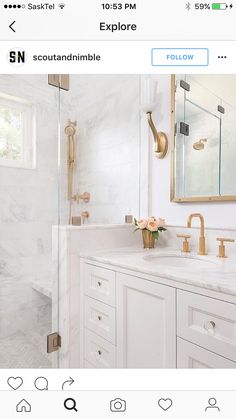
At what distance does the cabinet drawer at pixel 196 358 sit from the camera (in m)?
0.70

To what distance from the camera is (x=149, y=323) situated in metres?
0.92

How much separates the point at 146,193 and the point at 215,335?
0.99m

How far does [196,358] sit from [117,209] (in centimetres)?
103

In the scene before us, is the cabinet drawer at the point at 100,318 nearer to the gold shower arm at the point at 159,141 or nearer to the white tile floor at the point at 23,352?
the white tile floor at the point at 23,352

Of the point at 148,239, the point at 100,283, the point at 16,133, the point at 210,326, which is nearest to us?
the point at 210,326

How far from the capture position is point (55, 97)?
1575mm
